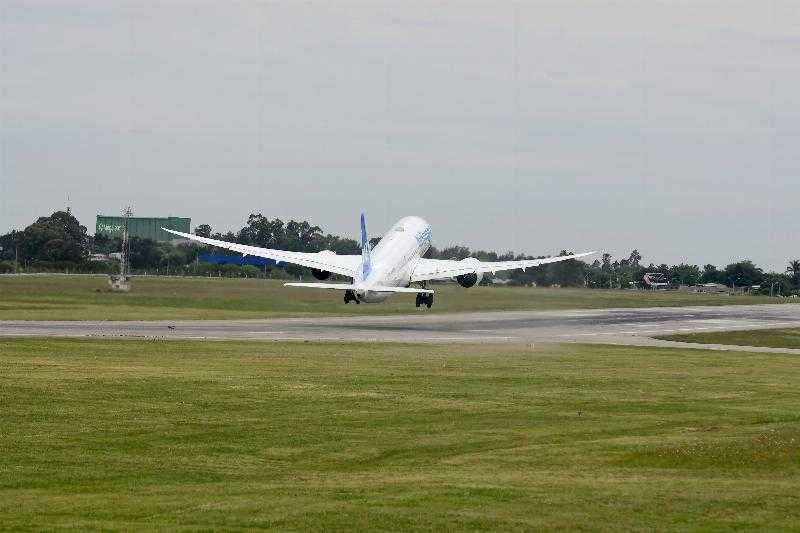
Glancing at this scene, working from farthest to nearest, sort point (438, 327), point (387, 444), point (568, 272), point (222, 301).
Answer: point (568, 272)
point (222, 301)
point (438, 327)
point (387, 444)

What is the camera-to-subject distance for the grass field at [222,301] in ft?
355

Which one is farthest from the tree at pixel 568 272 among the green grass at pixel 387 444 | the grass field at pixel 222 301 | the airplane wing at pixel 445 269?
the green grass at pixel 387 444

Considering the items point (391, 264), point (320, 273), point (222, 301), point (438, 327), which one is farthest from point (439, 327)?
point (222, 301)

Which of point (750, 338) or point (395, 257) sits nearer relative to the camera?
point (750, 338)

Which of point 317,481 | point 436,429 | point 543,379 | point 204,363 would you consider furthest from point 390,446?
point 204,363

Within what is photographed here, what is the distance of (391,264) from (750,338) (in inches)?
1066

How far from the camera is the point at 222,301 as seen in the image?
416ft

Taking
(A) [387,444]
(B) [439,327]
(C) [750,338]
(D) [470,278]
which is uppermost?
(D) [470,278]

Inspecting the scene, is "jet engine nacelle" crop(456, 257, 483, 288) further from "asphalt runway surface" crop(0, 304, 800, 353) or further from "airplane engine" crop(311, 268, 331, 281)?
"airplane engine" crop(311, 268, 331, 281)

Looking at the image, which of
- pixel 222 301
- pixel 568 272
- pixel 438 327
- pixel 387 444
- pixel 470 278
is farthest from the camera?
pixel 568 272

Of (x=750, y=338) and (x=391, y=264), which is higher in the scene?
(x=391, y=264)

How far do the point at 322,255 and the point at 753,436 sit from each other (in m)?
77.5

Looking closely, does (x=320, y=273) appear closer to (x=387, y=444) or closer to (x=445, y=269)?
(x=445, y=269)

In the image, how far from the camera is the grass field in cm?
10825
